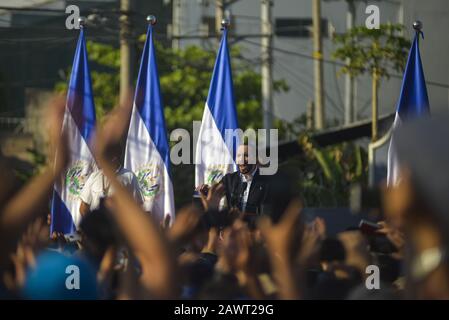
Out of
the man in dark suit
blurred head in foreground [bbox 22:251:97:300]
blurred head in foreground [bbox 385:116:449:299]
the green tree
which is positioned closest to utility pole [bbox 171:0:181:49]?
the green tree

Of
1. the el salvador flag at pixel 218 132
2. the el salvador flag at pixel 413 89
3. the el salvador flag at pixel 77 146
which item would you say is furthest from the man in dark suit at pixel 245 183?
the el salvador flag at pixel 413 89

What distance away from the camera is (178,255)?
329 centimetres

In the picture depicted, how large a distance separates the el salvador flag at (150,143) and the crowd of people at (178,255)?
177 inches

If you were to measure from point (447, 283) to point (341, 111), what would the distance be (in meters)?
25.9

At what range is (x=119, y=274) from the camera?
3.58m

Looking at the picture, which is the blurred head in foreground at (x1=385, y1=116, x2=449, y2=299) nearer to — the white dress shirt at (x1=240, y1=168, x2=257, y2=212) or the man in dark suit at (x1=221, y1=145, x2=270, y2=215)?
the man in dark suit at (x1=221, y1=145, x2=270, y2=215)

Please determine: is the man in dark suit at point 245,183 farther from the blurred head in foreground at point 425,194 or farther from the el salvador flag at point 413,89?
the blurred head in foreground at point 425,194

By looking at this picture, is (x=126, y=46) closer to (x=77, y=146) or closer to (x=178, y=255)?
(x=77, y=146)

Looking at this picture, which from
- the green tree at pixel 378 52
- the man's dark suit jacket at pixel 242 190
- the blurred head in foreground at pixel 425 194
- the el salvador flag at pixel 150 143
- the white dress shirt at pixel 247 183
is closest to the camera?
the blurred head in foreground at pixel 425 194

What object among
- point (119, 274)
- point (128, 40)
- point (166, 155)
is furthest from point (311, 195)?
point (119, 274)

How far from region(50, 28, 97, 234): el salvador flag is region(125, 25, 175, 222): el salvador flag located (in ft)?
1.45

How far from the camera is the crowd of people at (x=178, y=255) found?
2936 millimetres

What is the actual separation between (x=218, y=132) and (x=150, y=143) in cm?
62
